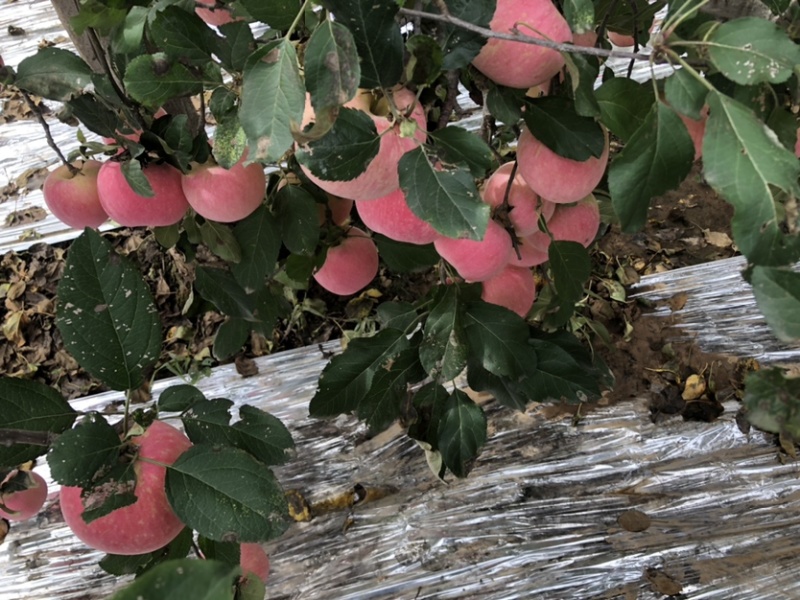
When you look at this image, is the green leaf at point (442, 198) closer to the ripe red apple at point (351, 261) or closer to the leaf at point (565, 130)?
the leaf at point (565, 130)

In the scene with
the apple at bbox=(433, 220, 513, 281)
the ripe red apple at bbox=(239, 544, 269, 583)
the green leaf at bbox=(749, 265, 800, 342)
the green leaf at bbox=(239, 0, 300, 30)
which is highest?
the green leaf at bbox=(239, 0, 300, 30)

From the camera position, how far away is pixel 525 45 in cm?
50

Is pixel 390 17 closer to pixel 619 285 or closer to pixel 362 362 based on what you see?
pixel 362 362

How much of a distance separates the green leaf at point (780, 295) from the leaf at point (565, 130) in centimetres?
23

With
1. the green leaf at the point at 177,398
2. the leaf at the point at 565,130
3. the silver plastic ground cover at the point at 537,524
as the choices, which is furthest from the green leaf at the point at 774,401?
the silver plastic ground cover at the point at 537,524

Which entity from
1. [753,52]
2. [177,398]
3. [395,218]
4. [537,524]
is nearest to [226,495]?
[177,398]

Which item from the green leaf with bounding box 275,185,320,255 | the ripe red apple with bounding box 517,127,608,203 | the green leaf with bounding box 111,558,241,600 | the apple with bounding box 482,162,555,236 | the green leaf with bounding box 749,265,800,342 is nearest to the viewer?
the green leaf with bounding box 111,558,241,600

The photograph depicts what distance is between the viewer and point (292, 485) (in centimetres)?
134

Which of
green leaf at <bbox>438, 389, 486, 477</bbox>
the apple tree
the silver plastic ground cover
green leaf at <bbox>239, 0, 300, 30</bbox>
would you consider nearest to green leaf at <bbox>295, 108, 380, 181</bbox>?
the apple tree

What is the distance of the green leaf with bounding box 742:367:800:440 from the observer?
0.36m

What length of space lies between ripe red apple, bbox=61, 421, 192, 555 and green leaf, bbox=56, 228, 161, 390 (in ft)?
0.30

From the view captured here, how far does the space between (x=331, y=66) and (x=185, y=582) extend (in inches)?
12.5

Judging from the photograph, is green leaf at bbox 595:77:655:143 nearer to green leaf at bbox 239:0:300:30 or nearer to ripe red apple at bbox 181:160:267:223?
green leaf at bbox 239:0:300:30

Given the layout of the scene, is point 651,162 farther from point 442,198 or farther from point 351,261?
point 351,261
